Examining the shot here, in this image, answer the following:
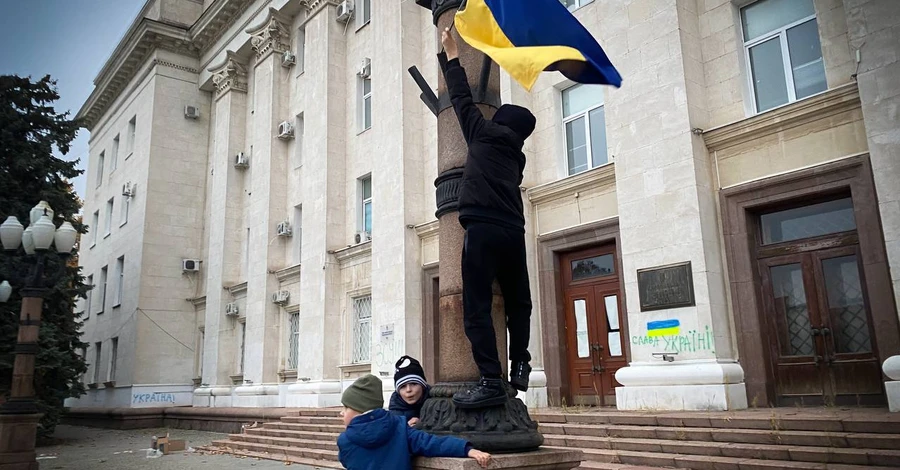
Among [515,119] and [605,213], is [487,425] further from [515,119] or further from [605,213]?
[605,213]

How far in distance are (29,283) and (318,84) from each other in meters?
11.9

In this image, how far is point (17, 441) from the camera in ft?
31.5

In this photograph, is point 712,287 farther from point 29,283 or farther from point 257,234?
point 257,234

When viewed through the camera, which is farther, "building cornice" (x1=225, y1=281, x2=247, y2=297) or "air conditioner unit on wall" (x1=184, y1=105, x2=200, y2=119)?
"air conditioner unit on wall" (x1=184, y1=105, x2=200, y2=119)

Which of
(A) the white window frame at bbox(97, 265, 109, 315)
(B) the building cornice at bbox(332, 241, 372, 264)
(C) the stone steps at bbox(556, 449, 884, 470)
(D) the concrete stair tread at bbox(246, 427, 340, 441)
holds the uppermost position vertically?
(A) the white window frame at bbox(97, 265, 109, 315)

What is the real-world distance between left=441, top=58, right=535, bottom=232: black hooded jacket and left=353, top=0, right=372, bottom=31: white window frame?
677 inches

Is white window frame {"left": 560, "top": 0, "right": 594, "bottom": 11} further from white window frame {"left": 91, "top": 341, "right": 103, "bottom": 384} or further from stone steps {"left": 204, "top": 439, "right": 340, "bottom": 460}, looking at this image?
white window frame {"left": 91, "top": 341, "right": 103, "bottom": 384}

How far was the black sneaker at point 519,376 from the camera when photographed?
3960 mm

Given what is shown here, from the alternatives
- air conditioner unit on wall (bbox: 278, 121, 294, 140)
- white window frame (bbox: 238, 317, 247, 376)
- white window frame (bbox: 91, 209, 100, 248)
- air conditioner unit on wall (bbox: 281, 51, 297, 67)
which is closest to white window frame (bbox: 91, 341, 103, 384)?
white window frame (bbox: 91, 209, 100, 248)

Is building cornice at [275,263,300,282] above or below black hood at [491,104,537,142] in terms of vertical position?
above

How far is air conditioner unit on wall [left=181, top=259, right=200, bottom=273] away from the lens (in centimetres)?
2691

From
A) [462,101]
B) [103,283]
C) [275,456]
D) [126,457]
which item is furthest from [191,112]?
[462,101]

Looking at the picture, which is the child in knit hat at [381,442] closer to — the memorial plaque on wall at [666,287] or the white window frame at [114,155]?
the memorial plaque on wall at [666,287]

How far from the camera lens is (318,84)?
20.6 m
